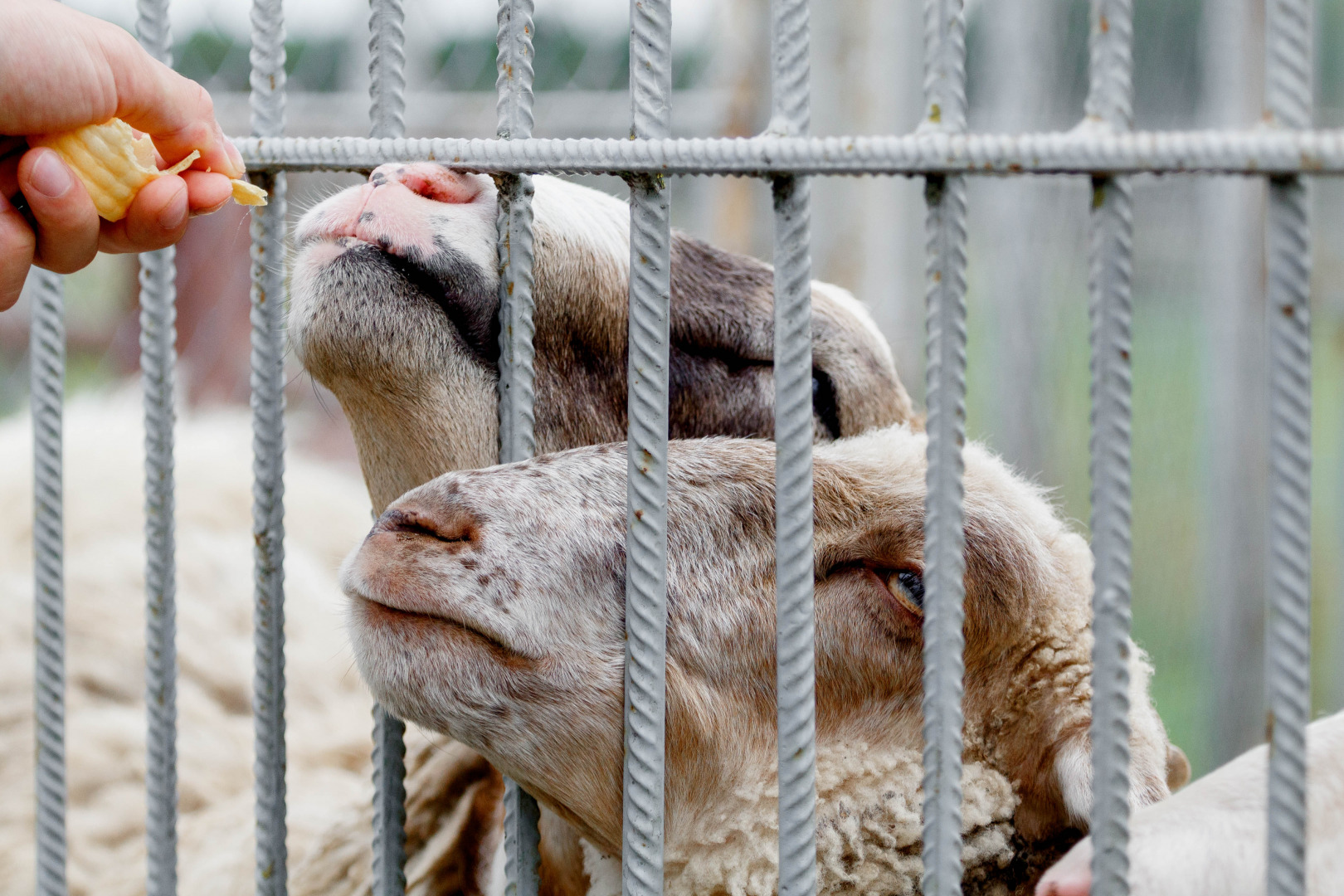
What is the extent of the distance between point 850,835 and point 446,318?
96 centimetres

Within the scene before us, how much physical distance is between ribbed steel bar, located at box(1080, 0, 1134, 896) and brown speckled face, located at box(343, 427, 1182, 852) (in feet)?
1.47

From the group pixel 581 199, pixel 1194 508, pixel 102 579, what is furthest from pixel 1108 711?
pixel 1194 508

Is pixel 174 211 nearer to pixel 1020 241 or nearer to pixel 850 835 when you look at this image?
pixel 850 835

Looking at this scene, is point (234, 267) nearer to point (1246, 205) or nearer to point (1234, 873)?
point (1246, 205)

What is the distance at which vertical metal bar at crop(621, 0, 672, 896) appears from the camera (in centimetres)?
161

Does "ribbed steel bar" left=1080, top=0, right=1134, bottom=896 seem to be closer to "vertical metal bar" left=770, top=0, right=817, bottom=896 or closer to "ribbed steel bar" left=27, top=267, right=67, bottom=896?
"vertical metal bar" left=770, top=0, right=817, bottom=896

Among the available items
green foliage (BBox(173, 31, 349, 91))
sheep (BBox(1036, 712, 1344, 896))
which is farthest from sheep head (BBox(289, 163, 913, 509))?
green foliage (BBox(173, 31, 349, 91))

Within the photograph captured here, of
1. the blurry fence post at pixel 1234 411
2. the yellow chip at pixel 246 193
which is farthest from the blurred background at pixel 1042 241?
the yellow chip at pixel 246 193

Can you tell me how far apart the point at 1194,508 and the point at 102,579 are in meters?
5.35

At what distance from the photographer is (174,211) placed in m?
1.61

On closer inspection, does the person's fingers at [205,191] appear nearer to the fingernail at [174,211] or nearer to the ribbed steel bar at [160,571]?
the fingernail at [174,211]

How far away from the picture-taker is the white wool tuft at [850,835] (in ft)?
6.02

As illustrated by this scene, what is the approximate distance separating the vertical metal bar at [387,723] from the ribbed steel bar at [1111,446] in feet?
3.19

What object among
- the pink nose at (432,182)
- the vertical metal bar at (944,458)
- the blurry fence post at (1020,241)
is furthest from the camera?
the blurry fence post at (1020,241)
